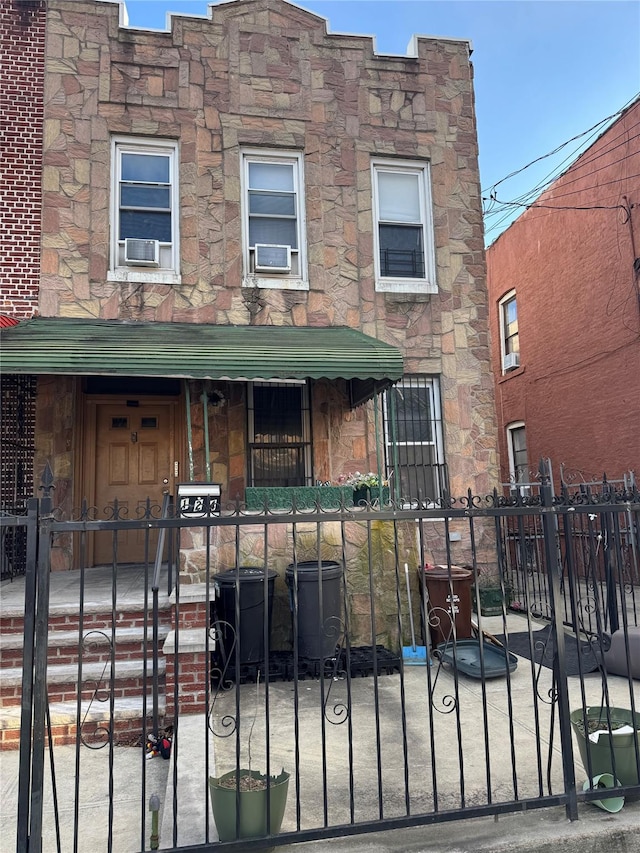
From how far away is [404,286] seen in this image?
9352mm

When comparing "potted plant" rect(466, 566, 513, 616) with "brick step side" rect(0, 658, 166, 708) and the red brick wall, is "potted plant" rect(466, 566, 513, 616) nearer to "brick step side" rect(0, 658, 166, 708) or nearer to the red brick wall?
"brick step side" rect(0, 658, 166, 708)

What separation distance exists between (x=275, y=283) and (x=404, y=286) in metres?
2.05

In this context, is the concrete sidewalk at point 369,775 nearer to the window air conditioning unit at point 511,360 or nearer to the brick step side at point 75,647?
the brick step side at point 75,647

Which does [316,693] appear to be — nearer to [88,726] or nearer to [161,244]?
[88,726]

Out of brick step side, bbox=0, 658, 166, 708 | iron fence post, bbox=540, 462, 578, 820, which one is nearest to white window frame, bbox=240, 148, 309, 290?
brick step side, bbox=0, 658, 166, 708

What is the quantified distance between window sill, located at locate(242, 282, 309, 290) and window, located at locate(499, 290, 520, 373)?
331 inches

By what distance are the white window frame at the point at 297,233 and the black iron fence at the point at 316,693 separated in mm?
3800

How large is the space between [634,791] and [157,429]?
7136 mm

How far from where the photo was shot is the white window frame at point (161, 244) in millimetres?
8570

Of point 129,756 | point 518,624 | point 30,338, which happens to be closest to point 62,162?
point 30,338

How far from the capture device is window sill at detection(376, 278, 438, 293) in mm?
9305

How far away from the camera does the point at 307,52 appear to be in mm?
9445

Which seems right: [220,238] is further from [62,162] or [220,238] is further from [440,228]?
[440,228]

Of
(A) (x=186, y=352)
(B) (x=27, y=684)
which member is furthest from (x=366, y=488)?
(B) (x=27, y=684)
